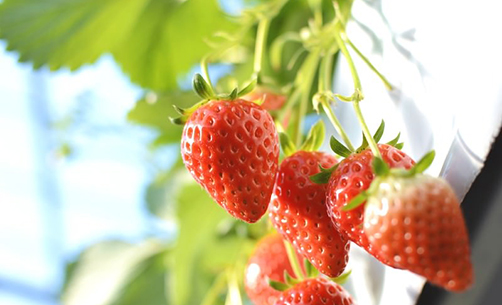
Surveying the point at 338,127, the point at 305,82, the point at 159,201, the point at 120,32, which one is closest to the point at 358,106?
the point at 338,127

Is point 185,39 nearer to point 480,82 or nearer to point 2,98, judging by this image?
point 480,82

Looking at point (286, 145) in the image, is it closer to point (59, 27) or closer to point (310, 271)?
point (310, 271)

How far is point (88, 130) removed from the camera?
179 centimetres

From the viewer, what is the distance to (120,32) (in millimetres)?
658

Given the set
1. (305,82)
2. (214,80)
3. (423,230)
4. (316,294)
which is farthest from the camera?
(214,80)

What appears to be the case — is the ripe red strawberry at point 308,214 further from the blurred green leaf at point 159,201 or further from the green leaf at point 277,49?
the blurred green leaf at point 159,201

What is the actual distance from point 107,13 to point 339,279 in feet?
1.15

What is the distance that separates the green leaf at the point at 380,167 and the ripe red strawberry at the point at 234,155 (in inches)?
3.1

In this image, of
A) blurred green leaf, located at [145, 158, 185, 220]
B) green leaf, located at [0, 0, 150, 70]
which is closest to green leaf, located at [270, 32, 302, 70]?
green leaf, located at [0, 0, 150, 70]

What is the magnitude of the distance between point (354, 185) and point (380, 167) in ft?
0.09

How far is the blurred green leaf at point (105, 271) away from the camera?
0.80 metres

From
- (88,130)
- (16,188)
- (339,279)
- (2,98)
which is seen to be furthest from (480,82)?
(16,188)

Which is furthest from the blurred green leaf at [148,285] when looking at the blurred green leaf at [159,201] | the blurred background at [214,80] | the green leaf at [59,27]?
the green leaf at [59,27]

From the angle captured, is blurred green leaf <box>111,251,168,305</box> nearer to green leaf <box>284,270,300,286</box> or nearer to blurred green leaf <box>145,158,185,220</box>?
blurred green leaf <box>145,158,185,220</box>
